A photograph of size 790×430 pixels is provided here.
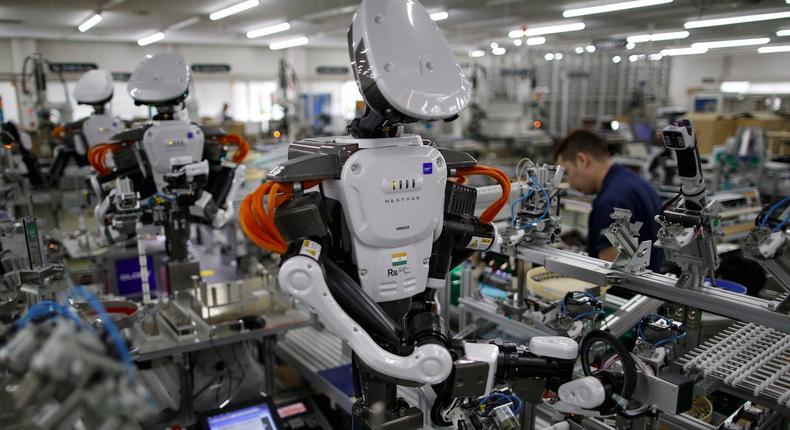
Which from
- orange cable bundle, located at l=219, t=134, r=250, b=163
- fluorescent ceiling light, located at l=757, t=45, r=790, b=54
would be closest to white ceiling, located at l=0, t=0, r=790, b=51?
fluorescent ceiling light, located at l=757, t=45, r=790, b=54

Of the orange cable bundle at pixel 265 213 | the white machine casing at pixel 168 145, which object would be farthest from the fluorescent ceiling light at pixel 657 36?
the orange cable bundle at pixel 265 213

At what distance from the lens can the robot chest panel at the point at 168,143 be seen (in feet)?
13.6

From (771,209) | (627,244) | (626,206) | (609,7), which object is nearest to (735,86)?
(609,7)

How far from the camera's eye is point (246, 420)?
3133 millimetres

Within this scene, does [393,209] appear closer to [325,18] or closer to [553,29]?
[325,18]

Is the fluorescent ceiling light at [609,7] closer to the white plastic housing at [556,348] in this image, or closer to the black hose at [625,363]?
the white plastic housing at [556,348]

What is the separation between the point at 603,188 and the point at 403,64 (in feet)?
7.46

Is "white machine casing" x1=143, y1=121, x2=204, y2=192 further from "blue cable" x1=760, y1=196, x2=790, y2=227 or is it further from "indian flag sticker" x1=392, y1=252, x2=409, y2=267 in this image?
"blue cable" x1=760, y1=196, x2=790, y2=227

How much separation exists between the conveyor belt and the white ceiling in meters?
8.37

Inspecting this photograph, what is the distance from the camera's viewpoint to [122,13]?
12008 millimetres

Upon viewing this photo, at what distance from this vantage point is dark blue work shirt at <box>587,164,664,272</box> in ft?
11.8

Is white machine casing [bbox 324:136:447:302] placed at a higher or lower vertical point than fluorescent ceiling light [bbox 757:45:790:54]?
lower

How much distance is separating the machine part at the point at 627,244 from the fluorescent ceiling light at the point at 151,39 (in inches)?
606

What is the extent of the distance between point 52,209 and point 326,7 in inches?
247
